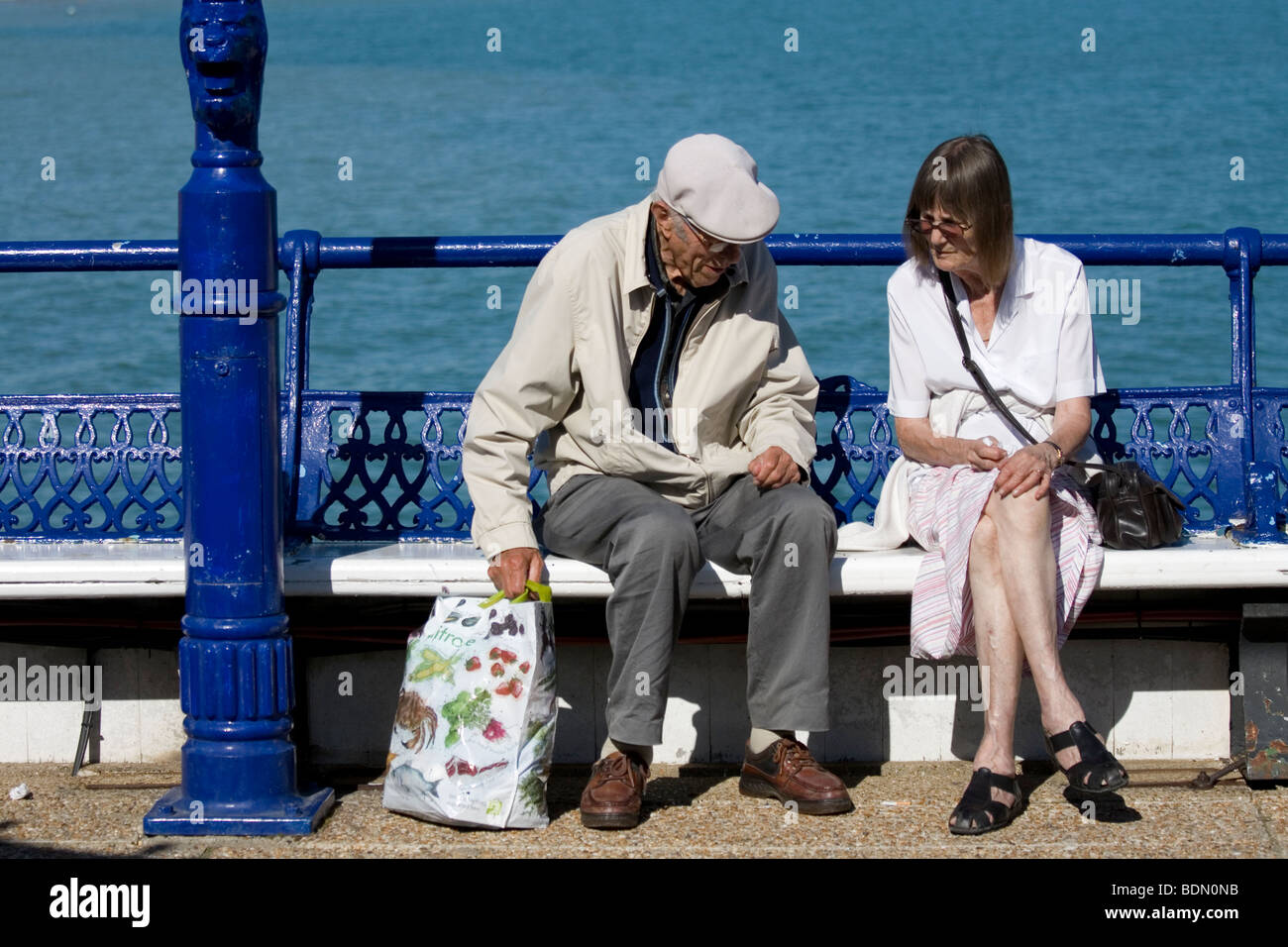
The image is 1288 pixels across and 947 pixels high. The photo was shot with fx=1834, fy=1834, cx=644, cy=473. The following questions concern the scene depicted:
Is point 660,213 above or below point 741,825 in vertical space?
above

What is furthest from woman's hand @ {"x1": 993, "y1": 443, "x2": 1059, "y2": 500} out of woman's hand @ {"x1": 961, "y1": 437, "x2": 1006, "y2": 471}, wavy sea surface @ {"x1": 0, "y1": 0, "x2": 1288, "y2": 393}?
wavy sea surface @ {"x1": 0, "y1": 0, "x2": 1288, "y2": 393}

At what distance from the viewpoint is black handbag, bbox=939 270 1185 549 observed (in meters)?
4.53

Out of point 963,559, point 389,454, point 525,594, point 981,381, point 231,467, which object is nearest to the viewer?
point 231,467

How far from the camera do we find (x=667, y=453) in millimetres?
4430

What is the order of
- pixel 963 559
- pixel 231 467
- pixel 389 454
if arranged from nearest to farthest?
pixel 231 467, pixel 963 559, pixel 389 454

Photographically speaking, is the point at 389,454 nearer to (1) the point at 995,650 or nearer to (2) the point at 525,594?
(2) the point at 525,594

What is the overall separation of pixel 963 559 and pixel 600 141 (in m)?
33.2

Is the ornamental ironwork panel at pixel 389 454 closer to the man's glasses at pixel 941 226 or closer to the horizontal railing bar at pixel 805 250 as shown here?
the horizontal railing bar at pixel 805 250

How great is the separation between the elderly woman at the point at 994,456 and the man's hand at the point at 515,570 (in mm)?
944

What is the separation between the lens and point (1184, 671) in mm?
4785

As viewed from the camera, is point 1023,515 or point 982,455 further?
point 982,455

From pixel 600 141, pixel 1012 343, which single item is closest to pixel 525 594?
pixel 1012 343

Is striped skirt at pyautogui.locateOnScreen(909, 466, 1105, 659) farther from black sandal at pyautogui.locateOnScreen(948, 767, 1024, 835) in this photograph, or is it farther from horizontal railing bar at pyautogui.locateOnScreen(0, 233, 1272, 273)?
horizontal railing bar at pyautogui.locateOnScreen(0, 233, 1272, 273)
